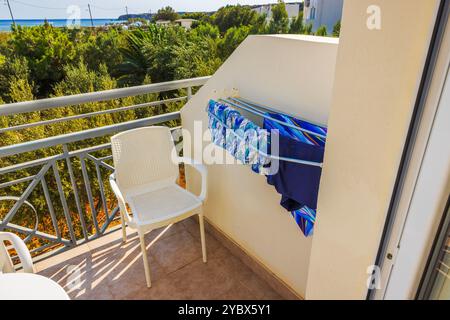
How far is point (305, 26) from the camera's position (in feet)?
42.0

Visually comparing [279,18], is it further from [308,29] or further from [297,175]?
[297,175]

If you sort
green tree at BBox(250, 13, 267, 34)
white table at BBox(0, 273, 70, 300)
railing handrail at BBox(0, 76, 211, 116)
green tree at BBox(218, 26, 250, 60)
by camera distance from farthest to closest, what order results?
green tree at BBox(250, 13, 267, 34) → green tree at BBox(218, 26, 250, 60) → railing handrail at BBox(0, 76, 211, 116) → white table at BBox(0, 273, 70, 300)

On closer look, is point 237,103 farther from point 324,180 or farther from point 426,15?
point 426,15

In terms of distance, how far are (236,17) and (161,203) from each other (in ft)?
53.4

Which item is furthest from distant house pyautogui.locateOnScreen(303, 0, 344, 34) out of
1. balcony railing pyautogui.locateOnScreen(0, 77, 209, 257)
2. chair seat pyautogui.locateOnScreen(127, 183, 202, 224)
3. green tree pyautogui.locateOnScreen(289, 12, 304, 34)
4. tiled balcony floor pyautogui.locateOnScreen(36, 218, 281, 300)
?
tiled balcony floor pyautogui.locateOnScreen(36, 218, 281, 300)

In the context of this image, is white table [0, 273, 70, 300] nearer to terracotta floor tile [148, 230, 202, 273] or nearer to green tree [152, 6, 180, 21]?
terracotta floor tile [148, 230, 202, 273]

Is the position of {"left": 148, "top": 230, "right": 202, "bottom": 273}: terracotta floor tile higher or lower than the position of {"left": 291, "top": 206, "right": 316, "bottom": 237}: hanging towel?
lower

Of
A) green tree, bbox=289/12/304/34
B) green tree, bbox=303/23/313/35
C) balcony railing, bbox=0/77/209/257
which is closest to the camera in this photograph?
balcony railing, bbox=0/77/209/257

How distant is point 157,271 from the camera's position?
207 centimetres

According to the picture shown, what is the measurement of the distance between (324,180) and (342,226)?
0.16 m

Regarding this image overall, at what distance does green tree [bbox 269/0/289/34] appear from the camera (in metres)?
13.2

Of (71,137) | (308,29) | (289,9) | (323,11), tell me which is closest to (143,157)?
(71,137)

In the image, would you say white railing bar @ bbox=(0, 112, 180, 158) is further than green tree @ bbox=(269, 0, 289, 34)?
No
